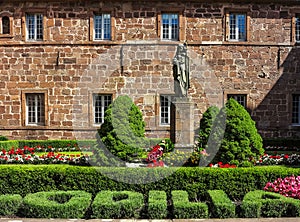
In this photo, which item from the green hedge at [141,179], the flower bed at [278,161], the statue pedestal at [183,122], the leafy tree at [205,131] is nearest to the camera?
the green hedge at [141,179]

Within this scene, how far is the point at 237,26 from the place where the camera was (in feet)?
54.7

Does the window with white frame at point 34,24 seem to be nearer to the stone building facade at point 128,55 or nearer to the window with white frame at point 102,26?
the stone building facade at point 128,55

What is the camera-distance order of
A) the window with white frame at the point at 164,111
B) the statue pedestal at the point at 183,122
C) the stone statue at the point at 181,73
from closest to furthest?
the statue pedestal at the point at 183,122 < the stone statue at the point at 181,73 < the window with white frame at the point at 164,111

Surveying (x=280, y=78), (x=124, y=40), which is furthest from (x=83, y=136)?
(x=280, y=78)

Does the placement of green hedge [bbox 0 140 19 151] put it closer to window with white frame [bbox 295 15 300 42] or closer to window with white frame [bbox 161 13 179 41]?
window with white frame [bbox 161 13 179 41]

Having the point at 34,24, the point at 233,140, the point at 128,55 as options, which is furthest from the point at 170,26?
the point at 233,140

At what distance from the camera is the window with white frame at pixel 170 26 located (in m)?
16.5

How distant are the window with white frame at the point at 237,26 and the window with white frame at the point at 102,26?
578 centimetres

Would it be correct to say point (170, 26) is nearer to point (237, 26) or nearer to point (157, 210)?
point (237, 26)

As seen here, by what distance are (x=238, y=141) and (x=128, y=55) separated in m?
8.69

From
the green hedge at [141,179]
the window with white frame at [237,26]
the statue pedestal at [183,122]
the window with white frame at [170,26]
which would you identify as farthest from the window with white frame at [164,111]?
the green hedge at [141,179]

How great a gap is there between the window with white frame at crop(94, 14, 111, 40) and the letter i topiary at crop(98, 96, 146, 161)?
7078mm

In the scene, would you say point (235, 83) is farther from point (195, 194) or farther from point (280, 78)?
point (195, 194)

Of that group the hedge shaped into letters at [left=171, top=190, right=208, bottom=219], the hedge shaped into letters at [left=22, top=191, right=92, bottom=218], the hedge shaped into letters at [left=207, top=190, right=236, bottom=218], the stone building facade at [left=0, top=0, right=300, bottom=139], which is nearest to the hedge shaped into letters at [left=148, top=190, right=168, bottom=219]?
the hedge shaped into letters at [left=171, top=190, right=208, bottom=219]
